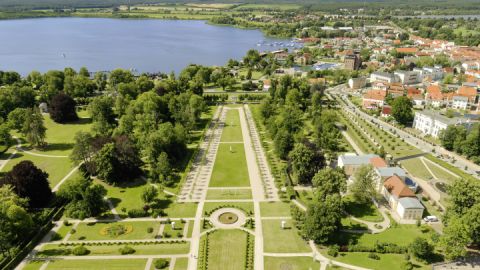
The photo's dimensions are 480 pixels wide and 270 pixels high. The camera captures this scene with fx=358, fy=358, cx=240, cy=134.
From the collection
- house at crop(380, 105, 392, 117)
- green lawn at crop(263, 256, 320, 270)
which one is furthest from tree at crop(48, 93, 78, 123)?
house at crop(380, 105, 392, 117)

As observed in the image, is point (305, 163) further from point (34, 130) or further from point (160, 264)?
point (34, 130)

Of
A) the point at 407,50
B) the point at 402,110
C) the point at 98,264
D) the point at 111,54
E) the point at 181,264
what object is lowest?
the point at 98,264

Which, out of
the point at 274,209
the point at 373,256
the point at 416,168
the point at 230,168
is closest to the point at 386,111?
the point at 416,168

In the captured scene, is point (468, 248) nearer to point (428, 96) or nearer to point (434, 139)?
point (434, 139)

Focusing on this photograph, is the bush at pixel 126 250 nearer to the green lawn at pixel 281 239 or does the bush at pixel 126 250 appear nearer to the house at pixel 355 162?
the green lawn at pixel 281 239

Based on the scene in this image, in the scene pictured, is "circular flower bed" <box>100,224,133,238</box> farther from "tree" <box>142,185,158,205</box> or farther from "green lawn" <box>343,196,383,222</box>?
"green lawn" <box>343,196,383,222</box>
